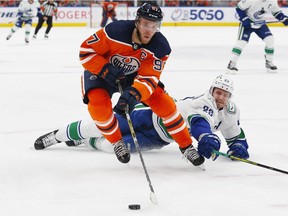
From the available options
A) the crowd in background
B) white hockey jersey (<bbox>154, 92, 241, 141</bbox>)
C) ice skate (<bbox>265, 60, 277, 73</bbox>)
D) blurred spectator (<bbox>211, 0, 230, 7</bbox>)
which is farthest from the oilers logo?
blurred spectator (<bbox>211, 0, 230, 7</bbox>)

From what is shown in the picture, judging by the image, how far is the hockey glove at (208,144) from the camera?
3.37 m

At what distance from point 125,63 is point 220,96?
0.56 m

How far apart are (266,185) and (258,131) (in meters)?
1.54

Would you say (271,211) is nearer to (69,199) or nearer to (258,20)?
(69,199)

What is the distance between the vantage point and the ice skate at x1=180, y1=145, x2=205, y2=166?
3.46 metres

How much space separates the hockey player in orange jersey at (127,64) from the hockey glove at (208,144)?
8 cm

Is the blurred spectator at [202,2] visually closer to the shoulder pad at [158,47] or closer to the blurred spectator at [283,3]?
the blurred spectator at [283,3]

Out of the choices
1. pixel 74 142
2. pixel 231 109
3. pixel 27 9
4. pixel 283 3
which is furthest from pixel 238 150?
pixel 283 3

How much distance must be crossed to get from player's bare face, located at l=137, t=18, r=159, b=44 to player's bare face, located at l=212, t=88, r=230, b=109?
483mm

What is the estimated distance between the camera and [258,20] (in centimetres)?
871

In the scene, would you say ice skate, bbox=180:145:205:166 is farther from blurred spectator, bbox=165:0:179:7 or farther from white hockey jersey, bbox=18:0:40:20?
blurred spectator, bbox=165:0:179:7

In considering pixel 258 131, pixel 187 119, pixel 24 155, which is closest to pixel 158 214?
pixel 187 119

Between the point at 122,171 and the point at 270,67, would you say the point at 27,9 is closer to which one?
the point at 270,67

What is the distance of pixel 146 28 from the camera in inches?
135
